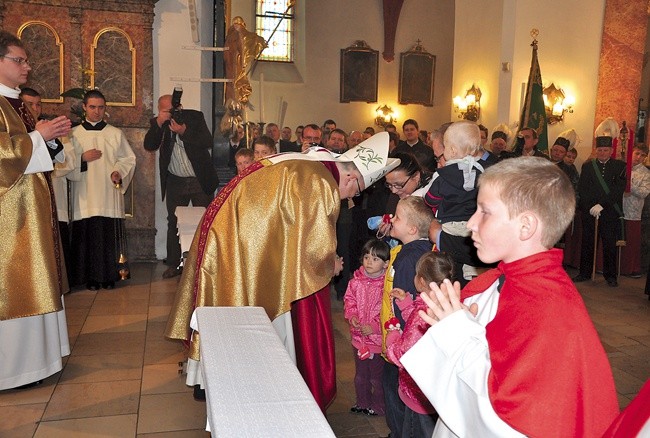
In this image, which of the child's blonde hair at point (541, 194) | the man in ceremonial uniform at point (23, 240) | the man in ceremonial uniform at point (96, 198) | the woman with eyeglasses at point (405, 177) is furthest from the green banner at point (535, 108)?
the child's blonde hair at point (541, 194)

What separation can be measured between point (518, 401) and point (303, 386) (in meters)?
0.57

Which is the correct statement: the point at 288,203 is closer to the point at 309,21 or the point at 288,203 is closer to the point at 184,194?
the point at 184,194

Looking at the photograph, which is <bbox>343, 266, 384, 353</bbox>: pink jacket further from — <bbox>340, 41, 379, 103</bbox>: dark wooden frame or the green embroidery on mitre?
<bbox>340, 41, 379, 103</bbox>: dark wooden frame

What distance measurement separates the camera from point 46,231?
4.25 m

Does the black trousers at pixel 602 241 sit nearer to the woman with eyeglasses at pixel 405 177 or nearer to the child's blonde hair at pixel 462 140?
the woman with eyeglasses at pixel 405 177

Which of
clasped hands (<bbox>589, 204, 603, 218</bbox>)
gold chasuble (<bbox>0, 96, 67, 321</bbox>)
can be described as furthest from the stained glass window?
gold chasuble (<bbox>0, 96, 67, 321</bbox>)

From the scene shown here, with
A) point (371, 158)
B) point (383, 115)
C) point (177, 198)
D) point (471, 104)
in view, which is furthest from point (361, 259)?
point (383, 115)

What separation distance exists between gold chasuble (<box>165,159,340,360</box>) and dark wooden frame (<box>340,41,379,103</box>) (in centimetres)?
1614

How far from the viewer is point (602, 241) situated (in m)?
8.07

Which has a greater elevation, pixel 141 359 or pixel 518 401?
pixel 518 401

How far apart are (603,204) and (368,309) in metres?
5.42

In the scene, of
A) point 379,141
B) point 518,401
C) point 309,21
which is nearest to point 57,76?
point 379,141

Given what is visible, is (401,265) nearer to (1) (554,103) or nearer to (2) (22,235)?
(2) (22,235)

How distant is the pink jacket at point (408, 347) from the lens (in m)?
2.57
